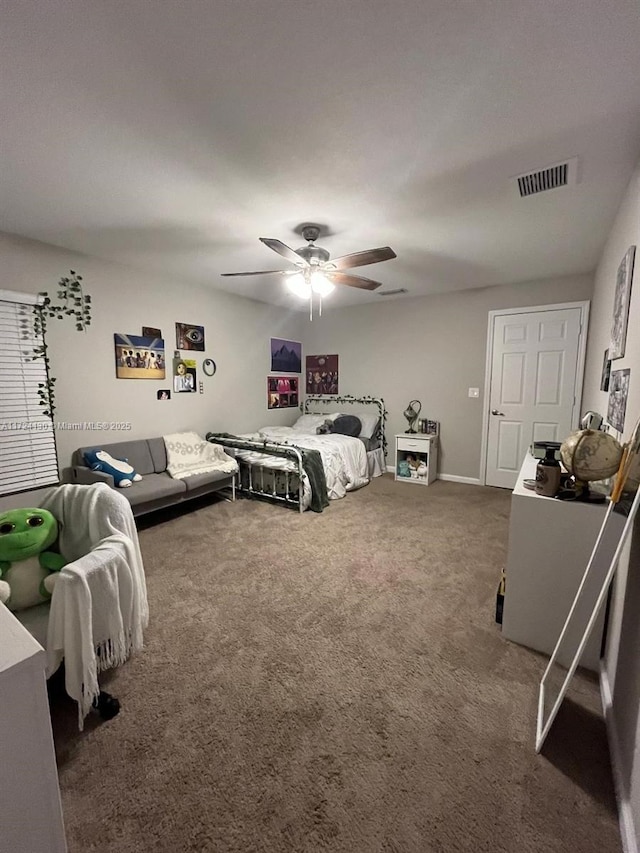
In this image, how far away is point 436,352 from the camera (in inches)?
189

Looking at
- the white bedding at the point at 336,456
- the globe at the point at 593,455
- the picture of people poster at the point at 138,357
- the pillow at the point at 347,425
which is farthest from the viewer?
the pillow at the point at 347,425

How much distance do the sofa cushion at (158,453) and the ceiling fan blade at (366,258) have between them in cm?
257


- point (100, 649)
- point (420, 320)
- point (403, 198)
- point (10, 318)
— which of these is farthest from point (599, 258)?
point (10, 318)

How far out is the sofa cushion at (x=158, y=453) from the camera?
3.80 metres

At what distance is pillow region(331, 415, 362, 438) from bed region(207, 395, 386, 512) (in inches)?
0.6

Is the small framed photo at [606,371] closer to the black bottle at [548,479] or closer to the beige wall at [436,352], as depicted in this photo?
the black bottle at [548,479]

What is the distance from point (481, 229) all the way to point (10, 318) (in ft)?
12.2

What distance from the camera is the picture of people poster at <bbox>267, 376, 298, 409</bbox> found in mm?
5492

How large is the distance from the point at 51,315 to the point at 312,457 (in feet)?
8.77

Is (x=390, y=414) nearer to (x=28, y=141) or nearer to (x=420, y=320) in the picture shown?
(x=420, y=320)

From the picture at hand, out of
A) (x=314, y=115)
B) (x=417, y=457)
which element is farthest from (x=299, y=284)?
(x=417, y=457)

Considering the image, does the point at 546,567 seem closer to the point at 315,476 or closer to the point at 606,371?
the point at 606,371

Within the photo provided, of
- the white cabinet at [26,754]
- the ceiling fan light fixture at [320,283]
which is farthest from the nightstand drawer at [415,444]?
the white cabinet at [26,754]

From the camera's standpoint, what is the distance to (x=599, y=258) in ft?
10.8
